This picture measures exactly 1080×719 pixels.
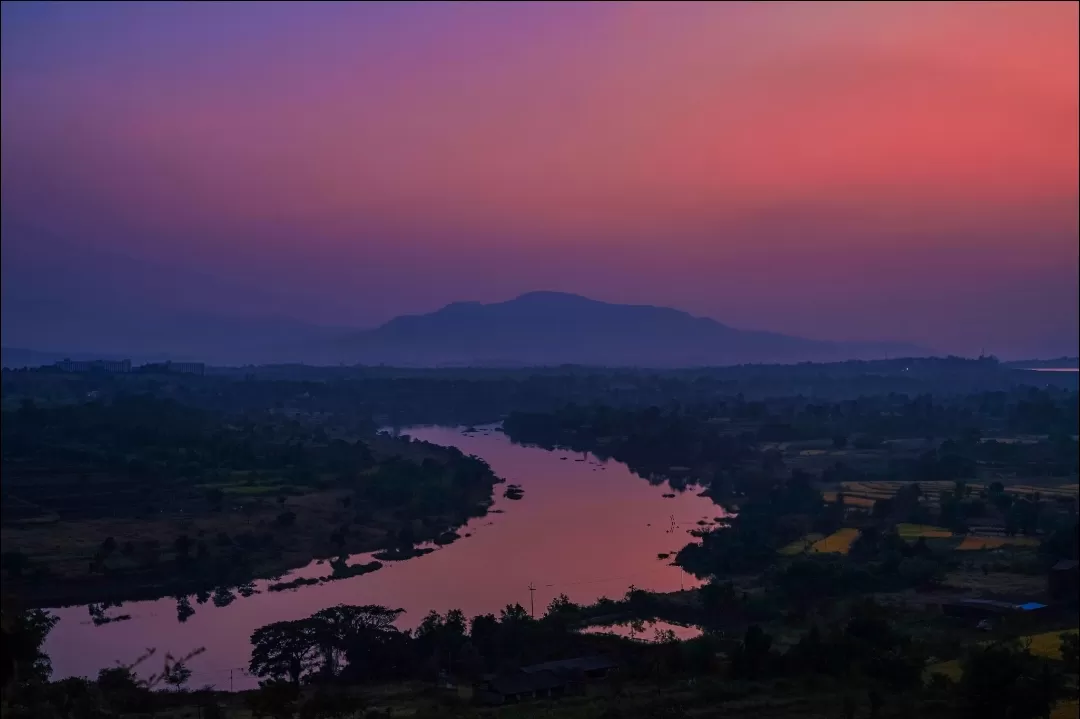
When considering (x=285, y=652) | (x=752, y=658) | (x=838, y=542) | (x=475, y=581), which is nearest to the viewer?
(x=752, y=658)

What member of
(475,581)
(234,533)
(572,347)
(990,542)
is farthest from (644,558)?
(572,347)

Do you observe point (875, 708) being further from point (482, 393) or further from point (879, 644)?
point (482, 393)

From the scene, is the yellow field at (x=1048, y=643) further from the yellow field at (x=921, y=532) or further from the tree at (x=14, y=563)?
the tree at (x=14, y=563)

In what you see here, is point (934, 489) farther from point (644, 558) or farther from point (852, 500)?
point (644, 558)

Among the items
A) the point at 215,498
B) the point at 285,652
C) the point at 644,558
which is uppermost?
the point at 215,498

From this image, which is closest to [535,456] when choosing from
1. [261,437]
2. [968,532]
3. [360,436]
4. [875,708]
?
[360,436]

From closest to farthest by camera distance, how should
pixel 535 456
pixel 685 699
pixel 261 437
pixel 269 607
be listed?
pixel 685 699 < pixel 269 607 < pixel 261 437 < pixel 535 456
